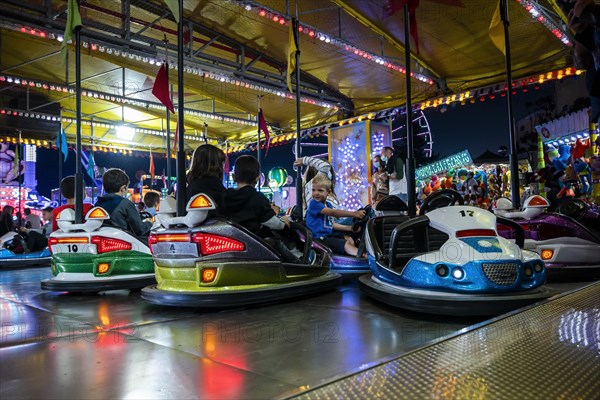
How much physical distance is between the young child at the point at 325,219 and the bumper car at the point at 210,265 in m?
1.31

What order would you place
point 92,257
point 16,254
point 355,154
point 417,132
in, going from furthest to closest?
1. point 417,132
2. point 355,154
3. point 16,254
4. point 92,257

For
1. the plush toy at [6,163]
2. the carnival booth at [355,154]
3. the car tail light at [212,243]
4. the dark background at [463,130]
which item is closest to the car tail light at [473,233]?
the car tail light at [212,243]

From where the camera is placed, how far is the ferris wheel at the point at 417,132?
41.3 feet

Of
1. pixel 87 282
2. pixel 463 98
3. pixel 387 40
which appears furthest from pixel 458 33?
pixel 87 282

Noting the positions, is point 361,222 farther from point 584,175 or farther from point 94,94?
point 94,94

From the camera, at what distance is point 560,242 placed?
3.41 meters

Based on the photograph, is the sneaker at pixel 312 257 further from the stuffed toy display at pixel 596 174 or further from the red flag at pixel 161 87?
the stuffed toy display at pixel 596 174

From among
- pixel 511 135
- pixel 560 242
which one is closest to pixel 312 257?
pixel 560 242

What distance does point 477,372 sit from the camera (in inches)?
54.4

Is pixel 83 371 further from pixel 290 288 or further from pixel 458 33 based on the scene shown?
pixel 458 33

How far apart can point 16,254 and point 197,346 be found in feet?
17.7

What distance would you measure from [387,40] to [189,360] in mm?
7738

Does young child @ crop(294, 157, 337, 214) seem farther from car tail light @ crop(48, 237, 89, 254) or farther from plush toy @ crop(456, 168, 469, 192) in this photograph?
plush toy @ crop(456, 168, 469, 192)

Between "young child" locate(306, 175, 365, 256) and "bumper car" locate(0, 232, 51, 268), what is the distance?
13.8 feet
